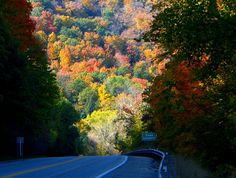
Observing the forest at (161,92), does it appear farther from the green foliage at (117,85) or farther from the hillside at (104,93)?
the green foliage at (117,85)

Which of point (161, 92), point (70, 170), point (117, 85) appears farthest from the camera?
point (117, 85)

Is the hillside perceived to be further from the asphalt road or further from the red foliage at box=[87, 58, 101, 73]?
the asphalt road

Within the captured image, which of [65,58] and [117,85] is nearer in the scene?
[117,85]

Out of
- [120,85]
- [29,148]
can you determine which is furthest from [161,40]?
[120,85]

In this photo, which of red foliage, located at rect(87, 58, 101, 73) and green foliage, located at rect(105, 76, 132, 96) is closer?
green foliage, located at rect(105, 76, 132, 96)

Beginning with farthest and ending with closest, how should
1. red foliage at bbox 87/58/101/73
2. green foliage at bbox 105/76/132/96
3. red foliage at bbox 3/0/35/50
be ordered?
red foliage at bbox 87/58/101/73, green foliage at bbox 105/76/132/96, red foliage at bbox 3/0/35/50

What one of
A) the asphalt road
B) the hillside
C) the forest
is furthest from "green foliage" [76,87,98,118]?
the asphalt road

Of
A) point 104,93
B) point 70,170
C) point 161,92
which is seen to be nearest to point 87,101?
point 104,93

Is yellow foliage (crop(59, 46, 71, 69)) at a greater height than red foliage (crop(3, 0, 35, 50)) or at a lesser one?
greater

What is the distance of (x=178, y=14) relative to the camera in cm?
1496

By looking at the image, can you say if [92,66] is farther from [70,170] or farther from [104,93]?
[70,170]

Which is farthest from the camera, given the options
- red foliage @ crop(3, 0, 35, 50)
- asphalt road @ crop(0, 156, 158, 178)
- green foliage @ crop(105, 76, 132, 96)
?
green foliage @ crop(105, 76, 132, 96)

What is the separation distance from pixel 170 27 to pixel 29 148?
5201cm

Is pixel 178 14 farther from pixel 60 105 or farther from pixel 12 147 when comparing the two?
pixel 60 105
